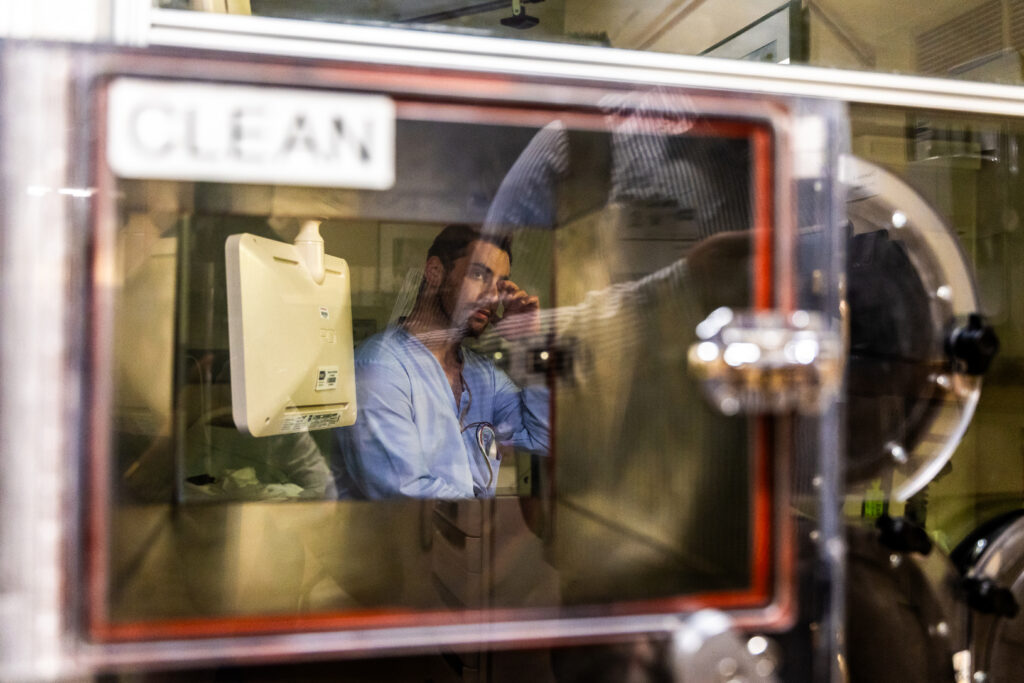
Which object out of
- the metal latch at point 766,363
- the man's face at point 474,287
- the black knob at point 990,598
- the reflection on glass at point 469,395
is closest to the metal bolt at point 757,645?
the reflection on glass at point 469,395

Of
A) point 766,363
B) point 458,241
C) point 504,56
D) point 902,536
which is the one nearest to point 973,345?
point 902,536

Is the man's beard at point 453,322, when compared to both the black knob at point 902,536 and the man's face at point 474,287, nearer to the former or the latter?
the man's face at point 474,287

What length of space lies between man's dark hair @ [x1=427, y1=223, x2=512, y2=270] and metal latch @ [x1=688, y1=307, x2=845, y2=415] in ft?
2.24

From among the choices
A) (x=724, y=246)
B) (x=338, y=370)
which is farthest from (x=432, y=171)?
(x=338, y=370)

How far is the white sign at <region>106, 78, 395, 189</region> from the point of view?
66cm

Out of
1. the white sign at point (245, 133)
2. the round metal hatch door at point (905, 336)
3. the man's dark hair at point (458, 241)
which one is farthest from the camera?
the man's dark hair at point (458, 241)

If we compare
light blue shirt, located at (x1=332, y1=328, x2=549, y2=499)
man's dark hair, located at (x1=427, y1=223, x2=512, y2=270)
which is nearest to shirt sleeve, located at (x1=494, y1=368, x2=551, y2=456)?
light blue shirt, located at (x1=332, y1=328, x2=549, y2=499)

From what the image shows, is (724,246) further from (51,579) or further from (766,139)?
(51,579)

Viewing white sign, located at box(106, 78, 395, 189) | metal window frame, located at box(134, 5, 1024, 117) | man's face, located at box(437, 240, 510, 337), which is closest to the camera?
white sign, located at box(106, 78, 395, 189)

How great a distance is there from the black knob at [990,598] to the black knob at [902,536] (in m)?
0.11

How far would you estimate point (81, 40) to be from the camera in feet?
2.32

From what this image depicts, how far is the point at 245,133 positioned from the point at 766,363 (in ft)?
1.81

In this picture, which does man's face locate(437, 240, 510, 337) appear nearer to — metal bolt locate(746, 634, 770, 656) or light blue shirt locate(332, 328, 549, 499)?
light blue shirt locate(332, 328, 549, 499)

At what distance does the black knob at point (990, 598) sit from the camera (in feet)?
3.41
